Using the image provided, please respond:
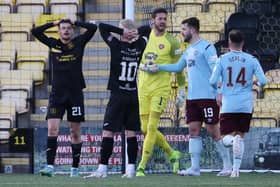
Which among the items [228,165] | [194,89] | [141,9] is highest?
[141,9]

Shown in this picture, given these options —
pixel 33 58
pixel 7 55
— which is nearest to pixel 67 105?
pixel 33 58

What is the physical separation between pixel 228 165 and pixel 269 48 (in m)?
6.70

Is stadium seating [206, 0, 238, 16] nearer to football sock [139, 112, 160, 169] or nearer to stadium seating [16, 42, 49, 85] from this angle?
stadium seating [16, 42, 49, 85]

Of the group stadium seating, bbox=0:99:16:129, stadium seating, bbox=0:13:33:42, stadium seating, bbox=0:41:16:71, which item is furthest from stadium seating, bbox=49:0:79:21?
stadium seating, bbox=0:99:16:129

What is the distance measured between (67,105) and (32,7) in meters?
8.00

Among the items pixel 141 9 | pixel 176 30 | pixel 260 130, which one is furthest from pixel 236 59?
pixel 176 30

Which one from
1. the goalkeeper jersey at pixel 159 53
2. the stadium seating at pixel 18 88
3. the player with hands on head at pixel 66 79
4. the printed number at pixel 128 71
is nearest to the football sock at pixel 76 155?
the player with hands on head at pixel 66 79

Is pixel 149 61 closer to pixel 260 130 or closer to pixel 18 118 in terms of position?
pixel 260 130

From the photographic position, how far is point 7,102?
1905 centimetres

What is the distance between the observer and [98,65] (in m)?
18.9

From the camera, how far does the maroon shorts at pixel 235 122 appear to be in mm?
12625

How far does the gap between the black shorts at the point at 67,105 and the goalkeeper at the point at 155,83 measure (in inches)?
35.2

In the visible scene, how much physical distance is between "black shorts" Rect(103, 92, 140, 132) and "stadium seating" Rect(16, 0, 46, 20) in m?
8.27

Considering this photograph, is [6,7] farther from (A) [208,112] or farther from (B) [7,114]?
(A) [208,112]
